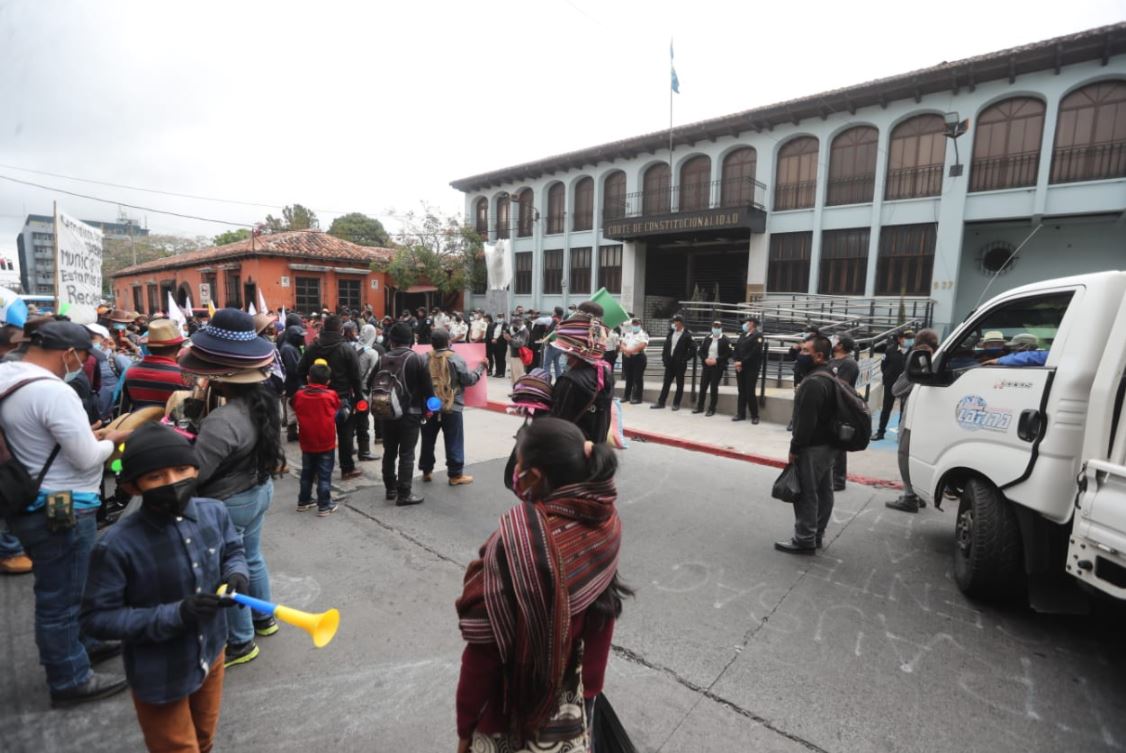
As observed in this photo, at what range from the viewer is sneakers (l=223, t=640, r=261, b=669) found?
3.09m

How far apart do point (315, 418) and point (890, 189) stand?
18.1m

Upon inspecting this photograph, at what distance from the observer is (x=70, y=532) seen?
2.75m

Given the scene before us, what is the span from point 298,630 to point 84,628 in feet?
6.34

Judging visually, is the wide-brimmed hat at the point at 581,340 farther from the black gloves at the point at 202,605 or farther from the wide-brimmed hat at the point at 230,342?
the black gloves at the point at 202,605

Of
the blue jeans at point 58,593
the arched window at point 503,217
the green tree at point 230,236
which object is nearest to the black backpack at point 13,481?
the blue jeans at point 58,593

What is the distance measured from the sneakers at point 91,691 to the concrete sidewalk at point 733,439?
675 cm

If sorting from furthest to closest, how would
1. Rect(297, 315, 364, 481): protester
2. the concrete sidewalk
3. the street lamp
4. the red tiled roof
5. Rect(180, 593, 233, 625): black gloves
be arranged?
the red tiled roof
the street lamp
the concrete sidewalk
Rect(297, 315, 364, 481): protester
Rect(180, 593, 233, 625): black gloves

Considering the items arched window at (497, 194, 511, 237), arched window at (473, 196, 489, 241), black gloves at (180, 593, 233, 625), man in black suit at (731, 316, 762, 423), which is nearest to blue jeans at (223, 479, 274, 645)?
black gloves at (180, 593, 233, 625)

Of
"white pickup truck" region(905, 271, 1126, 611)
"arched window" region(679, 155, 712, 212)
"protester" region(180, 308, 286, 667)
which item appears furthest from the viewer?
"arched window" region(679, 155, 712, 212)

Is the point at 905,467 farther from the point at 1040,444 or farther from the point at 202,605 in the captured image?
the point at 202,605

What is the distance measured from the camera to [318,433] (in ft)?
16.8

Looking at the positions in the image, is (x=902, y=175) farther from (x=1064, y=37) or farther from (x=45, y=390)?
(x=45, y=390)

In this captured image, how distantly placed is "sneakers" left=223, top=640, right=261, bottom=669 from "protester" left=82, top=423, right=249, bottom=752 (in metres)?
1.09

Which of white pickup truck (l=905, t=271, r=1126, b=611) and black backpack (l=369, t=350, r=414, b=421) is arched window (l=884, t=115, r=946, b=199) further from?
black backpack (l=369, t=350, r=414, b=421)
